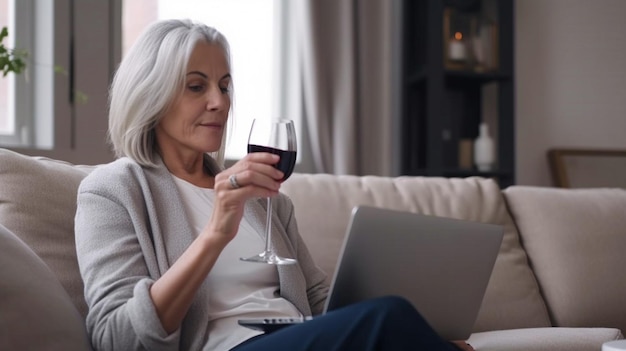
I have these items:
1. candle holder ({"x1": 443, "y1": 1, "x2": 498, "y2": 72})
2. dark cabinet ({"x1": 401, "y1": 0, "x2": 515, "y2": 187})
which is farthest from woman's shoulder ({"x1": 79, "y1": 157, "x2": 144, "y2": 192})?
candle holder ({"x1": 443, "y1": 1, "x2": 498, "y2": 72})

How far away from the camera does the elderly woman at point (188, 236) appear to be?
1.21m

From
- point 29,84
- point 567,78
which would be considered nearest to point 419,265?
point 29,84

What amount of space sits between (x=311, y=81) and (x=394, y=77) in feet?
1.73

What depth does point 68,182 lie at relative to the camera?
1720 millimetres

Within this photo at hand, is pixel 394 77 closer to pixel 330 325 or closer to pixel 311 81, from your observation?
pixel 311 81

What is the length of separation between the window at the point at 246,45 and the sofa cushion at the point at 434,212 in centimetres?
144

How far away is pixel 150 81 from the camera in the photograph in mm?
1593

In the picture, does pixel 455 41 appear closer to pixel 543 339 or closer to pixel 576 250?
pixel 576 250

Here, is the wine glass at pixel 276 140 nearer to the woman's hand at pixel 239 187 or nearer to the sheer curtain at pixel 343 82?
the woman's hand at pixel 239 187

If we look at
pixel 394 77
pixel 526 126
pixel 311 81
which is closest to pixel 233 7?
pixel 311 81

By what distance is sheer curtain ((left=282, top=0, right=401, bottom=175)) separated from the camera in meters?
3.62

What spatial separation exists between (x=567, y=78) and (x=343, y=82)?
1.38 m

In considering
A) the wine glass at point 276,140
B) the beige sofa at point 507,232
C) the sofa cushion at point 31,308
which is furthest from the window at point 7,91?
the wine glass at point 276,140

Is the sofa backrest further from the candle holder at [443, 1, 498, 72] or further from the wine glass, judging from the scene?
the candle holder at [443, 1, 498, 72]
